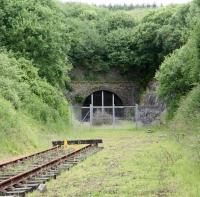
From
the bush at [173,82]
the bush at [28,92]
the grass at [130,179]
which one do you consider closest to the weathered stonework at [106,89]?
the bush at [173,82]

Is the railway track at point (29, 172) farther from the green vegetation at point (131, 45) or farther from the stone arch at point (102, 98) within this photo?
the green vegetation at point (131, 45)

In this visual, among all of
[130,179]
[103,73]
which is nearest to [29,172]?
[130,179]

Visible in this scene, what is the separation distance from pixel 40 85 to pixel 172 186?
1101 inches

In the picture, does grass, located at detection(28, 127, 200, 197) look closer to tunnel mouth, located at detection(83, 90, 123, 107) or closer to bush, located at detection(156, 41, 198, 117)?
bush, located at detection(156, 41, 198, 117)

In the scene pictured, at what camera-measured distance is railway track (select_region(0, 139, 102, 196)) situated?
10.9m

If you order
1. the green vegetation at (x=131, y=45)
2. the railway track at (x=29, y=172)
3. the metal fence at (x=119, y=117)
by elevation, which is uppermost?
the green vegetation at (x=131, y=45)

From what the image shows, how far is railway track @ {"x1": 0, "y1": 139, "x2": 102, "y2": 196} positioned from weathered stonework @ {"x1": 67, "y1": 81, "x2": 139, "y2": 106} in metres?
36.3

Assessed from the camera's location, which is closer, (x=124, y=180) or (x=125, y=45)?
(x=124, y=180)

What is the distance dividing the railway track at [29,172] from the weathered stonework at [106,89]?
119 ft

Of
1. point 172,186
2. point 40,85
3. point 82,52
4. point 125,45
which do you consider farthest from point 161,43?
point 172,186

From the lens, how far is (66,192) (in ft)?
34.6

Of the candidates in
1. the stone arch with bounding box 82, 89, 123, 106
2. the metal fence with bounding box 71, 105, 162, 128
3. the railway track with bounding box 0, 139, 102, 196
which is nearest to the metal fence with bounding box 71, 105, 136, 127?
the metal fence with bounding box 71, 105, 162, 128

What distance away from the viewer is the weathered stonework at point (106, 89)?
58156mm

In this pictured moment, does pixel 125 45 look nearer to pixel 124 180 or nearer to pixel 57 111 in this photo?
pixel 57 111
